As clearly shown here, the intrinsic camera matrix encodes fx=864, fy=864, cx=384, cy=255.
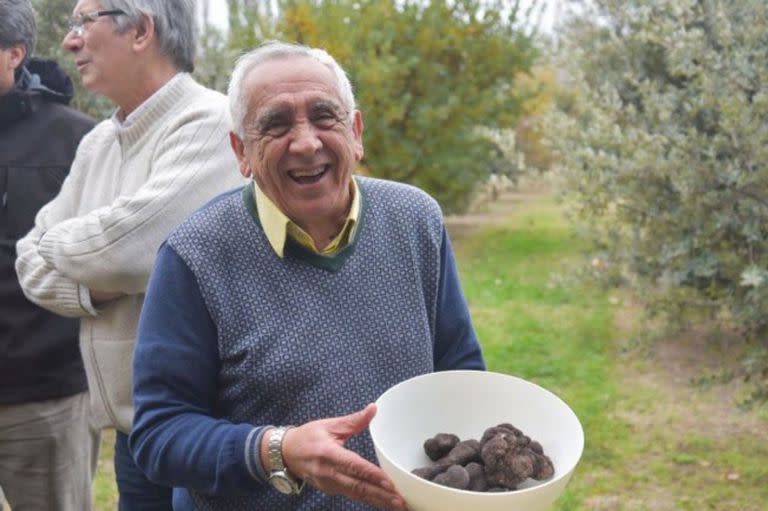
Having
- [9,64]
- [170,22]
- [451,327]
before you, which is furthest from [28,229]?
[451,327]

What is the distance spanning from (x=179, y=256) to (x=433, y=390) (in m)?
0.62

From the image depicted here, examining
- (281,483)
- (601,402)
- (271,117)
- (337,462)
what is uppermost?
(271,117)

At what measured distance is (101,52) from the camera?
2488 mm

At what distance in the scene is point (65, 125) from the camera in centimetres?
304

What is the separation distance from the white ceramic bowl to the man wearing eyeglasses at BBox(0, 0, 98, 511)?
1614 mm

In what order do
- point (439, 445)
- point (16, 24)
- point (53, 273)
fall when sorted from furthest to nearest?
point (16, 24), point (53, 273), point (439, 445)

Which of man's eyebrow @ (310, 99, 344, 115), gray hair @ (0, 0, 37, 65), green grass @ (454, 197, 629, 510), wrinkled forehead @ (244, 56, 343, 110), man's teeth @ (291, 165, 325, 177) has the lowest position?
green grass @ (454, 197, 629, 510)

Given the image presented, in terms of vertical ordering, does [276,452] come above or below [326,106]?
below

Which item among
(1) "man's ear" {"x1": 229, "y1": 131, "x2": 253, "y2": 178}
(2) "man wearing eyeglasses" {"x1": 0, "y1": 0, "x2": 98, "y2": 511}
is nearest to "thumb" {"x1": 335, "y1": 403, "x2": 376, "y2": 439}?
(1) "man's ear" {"x1": 229, "y1": 131, "x2": 253, "y2": 178}

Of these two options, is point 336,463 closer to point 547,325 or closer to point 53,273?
point 53,273

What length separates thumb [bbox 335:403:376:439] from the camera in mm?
1583

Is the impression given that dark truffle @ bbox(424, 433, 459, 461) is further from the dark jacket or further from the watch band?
the dark jacket

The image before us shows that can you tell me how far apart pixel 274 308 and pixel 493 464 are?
56 centimetres

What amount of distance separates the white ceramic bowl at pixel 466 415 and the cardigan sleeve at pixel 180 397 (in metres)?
0.28
